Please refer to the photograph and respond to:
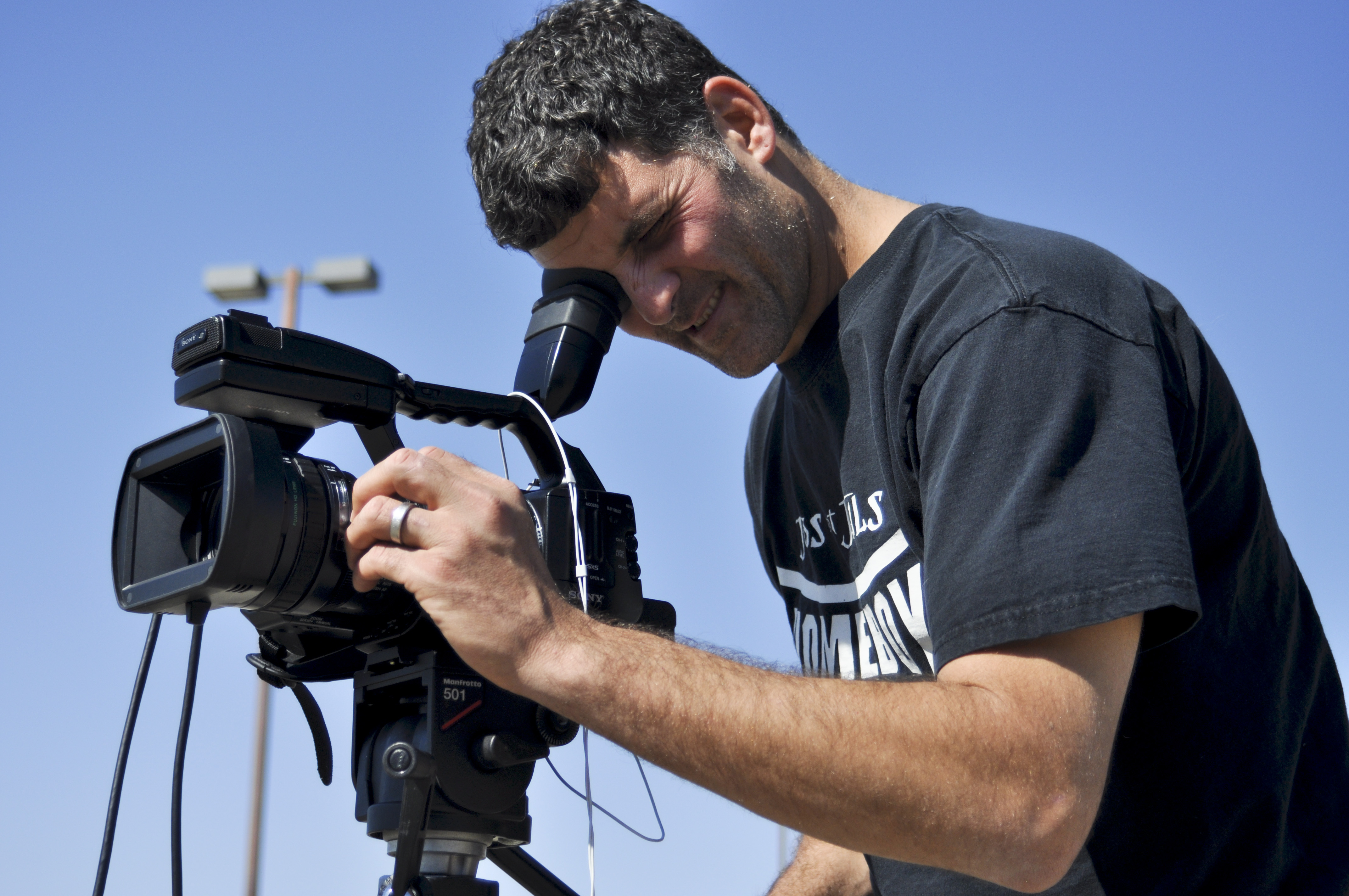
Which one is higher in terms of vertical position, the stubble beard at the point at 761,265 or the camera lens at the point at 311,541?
the stubble beard at the point at 761,265

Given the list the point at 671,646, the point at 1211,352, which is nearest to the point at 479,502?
the point at 671,646

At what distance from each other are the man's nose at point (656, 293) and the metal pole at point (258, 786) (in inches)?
202

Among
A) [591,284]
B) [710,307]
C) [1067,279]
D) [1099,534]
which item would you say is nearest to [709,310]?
[710,307]

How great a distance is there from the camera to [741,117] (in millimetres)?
2174

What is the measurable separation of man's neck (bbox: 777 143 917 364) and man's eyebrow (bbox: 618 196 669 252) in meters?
0.27

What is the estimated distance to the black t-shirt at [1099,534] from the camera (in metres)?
1.22

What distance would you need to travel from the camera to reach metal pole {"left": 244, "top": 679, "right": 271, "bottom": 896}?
6.44m

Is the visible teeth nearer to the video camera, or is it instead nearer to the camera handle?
the camera handle

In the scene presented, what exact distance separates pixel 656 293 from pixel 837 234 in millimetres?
347

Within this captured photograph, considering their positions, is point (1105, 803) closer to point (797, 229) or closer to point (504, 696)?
point (504, 696)

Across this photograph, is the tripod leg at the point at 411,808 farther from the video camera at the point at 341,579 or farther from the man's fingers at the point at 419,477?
the man's fingers at the point at 419,477

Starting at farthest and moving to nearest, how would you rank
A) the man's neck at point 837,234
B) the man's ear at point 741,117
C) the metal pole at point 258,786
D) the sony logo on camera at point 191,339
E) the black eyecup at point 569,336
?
the metal pole at point 258,786 < the man's ear at point 741,117 < the man's neck at point 837,234 < the black eyecup at point 569,336 < the sony logo on camera at point 191,339

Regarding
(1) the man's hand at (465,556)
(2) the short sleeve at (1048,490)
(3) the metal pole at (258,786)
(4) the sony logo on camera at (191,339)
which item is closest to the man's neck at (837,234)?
(2) the short sleeve at (1048,490)

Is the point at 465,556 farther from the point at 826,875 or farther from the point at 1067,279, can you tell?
the point at 826,875
